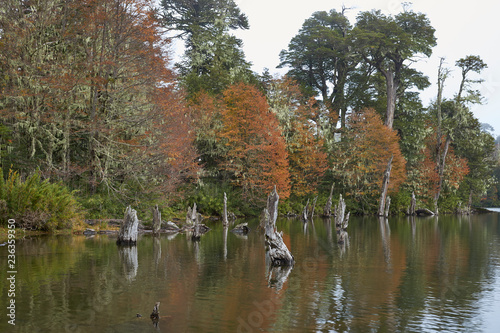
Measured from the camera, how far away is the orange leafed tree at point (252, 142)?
38.7 meters

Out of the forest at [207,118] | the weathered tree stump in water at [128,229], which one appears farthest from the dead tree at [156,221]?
the weathered tree stump in water at [128,229]

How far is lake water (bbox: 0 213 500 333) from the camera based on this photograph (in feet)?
31.3

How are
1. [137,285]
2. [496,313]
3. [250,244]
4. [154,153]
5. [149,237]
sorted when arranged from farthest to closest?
[154,153], [149,237], [250,244], [137,285], [496,313]

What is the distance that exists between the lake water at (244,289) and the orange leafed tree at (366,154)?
25649mm

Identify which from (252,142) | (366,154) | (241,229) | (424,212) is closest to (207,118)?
(252,142)

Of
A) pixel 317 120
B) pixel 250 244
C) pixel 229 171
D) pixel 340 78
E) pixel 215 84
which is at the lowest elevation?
pixel 250 244

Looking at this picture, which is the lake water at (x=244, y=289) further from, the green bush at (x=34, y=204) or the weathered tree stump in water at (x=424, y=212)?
the weathered tree stump in water at (x=424, y=212)

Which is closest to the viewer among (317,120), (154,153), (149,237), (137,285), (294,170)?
(137,285)

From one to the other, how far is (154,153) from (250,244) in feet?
28.0

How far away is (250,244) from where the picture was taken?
22.8 meters

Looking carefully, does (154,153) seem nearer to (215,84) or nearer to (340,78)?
(215,84)

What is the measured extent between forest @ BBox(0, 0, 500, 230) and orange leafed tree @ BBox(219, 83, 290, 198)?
0.13 m

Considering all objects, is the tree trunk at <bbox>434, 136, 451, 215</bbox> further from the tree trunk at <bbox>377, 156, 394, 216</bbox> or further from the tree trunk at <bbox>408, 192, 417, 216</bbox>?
the tree trunk at <bbox>377, 156, 394, 216</bbox>

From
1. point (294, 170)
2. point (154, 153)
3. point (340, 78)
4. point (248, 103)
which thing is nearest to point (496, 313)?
point (154, 153)
